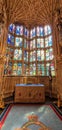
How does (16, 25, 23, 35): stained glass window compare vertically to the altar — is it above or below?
above

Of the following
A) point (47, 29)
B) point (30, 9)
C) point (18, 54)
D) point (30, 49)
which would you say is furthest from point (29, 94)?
point (47, 29)

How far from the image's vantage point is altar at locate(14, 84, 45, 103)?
636 cm

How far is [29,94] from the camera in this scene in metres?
6.46

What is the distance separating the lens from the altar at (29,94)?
6359 millimetres

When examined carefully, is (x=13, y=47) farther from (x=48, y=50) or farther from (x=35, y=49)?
(x=48, y=50)

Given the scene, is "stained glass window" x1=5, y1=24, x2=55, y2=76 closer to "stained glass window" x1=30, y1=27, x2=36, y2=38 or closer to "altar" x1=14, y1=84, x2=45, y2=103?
"stained glass window" x1=30, y1=27, x2=36, y2=38

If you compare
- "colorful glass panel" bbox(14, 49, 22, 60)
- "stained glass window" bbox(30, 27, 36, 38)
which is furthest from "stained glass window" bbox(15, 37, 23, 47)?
"stained glass window" bbox(30, 27, 36, 38)

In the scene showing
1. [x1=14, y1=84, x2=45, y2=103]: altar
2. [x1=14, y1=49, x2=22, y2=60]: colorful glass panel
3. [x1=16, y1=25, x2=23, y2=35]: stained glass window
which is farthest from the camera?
[x1=16, y1=25, x2=23, y2=35]: stained glass window

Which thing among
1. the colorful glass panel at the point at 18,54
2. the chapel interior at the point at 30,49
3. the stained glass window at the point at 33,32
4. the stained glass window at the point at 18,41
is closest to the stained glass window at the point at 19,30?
the chapel interior at the point at 30,49

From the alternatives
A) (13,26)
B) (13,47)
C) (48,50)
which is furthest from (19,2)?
(48,50)

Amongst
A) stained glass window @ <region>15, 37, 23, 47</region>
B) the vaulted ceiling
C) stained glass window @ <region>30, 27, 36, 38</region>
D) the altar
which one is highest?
the vaulted ceiling

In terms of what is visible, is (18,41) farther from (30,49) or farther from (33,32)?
(33,32)

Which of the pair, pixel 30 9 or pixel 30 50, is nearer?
pixel 30 9

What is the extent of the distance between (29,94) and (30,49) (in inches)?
376
